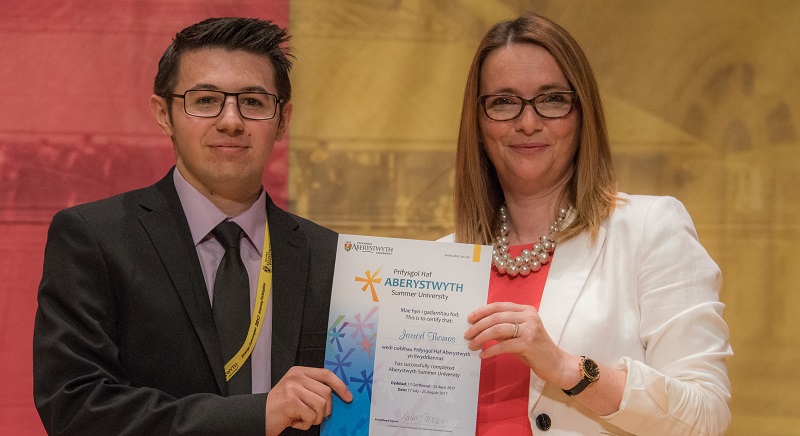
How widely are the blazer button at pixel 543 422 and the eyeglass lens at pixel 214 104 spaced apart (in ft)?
3.62

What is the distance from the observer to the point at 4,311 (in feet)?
11.3

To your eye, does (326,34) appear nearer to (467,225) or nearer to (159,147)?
(159,147)

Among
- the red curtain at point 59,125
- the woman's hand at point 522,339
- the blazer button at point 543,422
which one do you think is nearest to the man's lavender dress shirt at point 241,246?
the woman's hand at point 522,339

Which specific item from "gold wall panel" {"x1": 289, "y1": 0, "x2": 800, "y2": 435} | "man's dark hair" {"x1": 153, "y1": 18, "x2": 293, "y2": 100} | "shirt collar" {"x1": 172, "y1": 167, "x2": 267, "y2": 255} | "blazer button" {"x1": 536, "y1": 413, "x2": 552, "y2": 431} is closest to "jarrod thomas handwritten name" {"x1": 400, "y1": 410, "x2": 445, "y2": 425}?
"blazer button" {"x1": 536, "y1": 413, "x2": 552, "y2": 431}

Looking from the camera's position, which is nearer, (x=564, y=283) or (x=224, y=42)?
(x=564, y=283)

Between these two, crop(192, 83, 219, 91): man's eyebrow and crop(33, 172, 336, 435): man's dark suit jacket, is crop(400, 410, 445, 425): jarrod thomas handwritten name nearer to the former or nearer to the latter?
crop(33, 172, 336, 435): man's dark suit jacket

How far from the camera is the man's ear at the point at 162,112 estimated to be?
256 cm

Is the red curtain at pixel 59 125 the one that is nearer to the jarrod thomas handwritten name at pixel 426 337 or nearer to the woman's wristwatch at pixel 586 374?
the jarrod thomas handwritten name at pixel 426 337

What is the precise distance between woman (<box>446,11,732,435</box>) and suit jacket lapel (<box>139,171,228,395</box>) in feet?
2.18

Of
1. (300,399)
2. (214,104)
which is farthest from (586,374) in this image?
(214,104)

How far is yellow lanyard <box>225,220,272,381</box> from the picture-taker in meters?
2.31

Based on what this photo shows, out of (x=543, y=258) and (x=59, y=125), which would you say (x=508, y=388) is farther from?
(x=59, y=125)

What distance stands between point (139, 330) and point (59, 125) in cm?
152

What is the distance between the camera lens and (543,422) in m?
2.30
